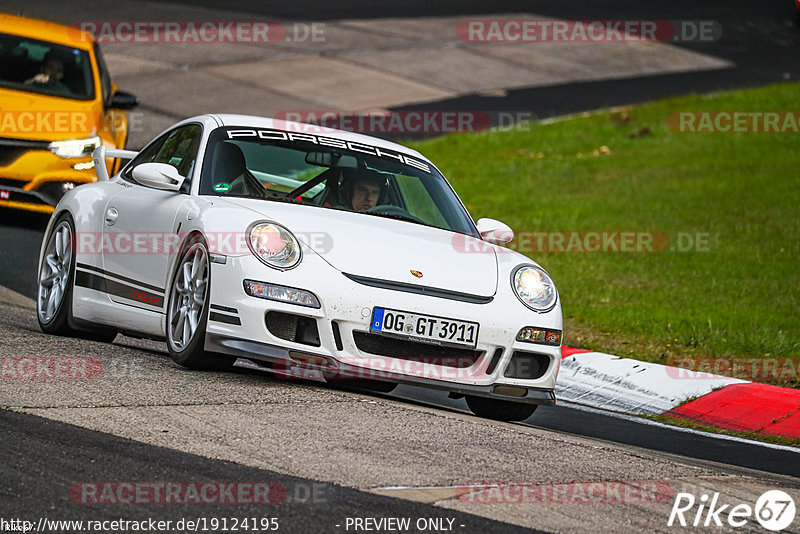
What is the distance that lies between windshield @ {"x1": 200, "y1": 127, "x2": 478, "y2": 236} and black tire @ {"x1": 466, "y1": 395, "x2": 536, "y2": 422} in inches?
41.5

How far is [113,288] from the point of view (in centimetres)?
802

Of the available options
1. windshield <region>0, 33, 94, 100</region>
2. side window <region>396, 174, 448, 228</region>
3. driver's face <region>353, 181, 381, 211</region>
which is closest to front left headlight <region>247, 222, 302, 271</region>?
driver's face <region>353, 181, 381, 211</region>

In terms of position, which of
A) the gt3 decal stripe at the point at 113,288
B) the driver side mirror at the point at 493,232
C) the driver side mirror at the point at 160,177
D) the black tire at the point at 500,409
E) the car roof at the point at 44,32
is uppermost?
the car roof at the point at 44,32

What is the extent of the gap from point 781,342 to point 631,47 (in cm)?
2048

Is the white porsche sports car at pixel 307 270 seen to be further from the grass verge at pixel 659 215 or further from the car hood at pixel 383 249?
the grass verge at pixel 659 215

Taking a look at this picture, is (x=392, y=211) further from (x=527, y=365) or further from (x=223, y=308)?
(x=223, y=308)

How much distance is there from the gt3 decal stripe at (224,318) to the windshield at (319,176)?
1025 millimetres

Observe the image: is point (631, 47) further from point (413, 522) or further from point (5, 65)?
point (413, 522)

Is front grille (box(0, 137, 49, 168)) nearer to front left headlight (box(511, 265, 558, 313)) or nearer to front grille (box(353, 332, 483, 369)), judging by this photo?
front left headlight (box(511, 265, 558, 313))

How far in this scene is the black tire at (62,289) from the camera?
837cm

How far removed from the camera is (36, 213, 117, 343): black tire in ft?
27.5

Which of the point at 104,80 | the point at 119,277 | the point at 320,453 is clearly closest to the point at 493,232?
the point at 119,277

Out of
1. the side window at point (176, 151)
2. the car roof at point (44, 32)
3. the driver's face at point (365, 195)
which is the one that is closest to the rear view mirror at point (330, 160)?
the driver's face at point (365, 195)

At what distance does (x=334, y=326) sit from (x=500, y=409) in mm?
1311
